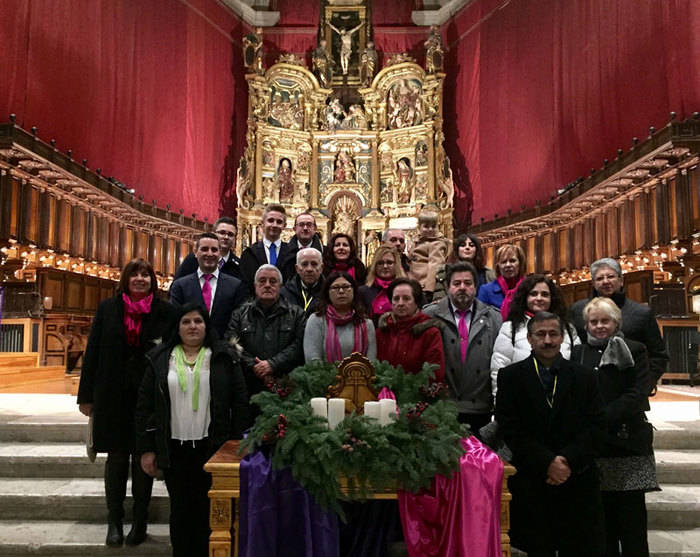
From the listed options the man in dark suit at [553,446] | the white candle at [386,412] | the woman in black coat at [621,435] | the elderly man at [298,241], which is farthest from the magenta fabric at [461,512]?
the elderly man at [298,241]

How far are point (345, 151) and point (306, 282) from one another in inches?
451

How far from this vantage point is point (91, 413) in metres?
3.27

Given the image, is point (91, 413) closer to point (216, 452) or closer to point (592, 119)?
point (216, 452)

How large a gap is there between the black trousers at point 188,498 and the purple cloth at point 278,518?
15.1 inches

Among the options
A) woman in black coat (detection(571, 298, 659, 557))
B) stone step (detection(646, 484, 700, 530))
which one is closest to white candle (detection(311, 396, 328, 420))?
woman in black coat (detection(571, 298, 659, 557))

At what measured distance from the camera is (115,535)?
10.7 feet

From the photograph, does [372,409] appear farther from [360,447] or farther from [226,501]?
[226,501]

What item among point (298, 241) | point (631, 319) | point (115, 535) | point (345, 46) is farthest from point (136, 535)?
point (345, 46)

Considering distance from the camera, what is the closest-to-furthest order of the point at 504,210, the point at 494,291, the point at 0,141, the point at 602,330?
the point at 602,330, the point at 494,291, the point at 0,141, the point at 504,210

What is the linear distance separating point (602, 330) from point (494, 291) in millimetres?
1120

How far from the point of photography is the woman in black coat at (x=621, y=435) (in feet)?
9.20

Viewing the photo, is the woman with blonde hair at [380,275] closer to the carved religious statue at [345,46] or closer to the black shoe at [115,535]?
the black shoe at [115,535]

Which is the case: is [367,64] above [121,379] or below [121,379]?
above

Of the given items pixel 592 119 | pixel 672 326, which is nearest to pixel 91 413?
pixel 672 326
